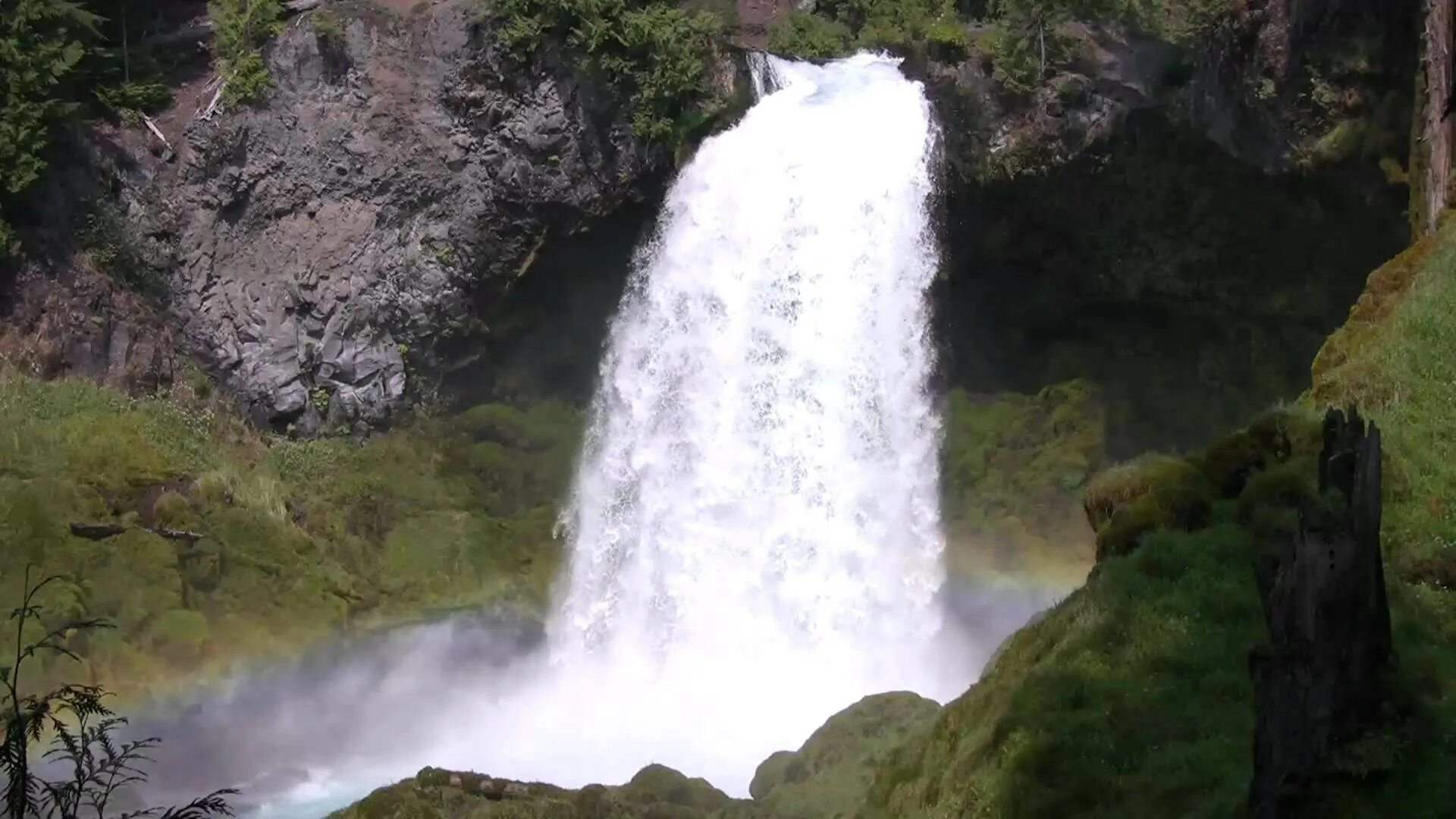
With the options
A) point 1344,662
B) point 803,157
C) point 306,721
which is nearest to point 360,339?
point 306,721

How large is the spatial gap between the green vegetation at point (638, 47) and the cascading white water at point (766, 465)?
972mm

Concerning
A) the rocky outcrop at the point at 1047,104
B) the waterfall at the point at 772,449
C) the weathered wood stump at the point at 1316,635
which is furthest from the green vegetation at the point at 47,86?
the weathered wood stump at the point at 1316,635

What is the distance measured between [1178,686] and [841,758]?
21.9ft

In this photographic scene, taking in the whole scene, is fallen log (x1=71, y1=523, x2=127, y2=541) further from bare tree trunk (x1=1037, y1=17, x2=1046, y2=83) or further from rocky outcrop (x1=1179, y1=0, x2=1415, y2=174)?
rocky outcrop (x1=1179, y1=0, x2=1415, y2=174)

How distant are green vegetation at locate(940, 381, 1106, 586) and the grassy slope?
36.4 feet

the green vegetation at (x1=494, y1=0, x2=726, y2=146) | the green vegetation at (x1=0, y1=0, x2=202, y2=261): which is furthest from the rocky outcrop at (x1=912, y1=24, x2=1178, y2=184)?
the green vegetation at (x1=0, y1=0, x2=202, y2=261)

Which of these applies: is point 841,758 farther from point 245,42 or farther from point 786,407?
point 245,42

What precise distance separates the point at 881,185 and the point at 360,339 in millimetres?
10796

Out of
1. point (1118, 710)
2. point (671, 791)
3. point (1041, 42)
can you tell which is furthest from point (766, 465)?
point (1118, 710)

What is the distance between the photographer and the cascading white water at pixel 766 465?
24406 mm

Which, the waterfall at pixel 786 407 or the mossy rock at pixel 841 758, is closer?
the mossy rock at pixel 841 758

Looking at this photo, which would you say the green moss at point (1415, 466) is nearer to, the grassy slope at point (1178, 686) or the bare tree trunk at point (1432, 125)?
the grassy slope at point (1178, 686)

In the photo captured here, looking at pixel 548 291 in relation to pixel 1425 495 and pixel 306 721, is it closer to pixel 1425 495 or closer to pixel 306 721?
pixel 306 721

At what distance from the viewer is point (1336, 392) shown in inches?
609
